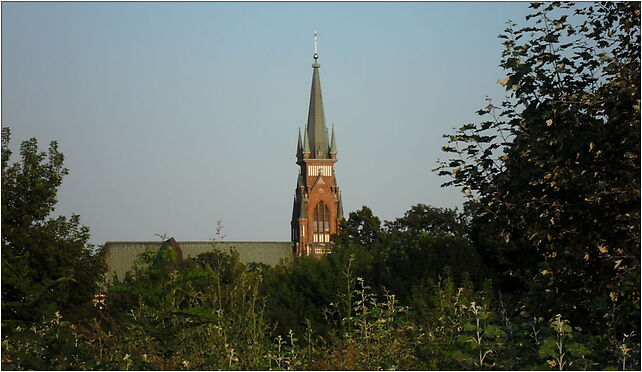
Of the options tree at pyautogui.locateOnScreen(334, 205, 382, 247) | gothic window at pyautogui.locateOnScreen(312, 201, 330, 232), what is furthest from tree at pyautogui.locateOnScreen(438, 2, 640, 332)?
gothic window at pyautogui.locateOnScreen(312, 201, 330, 232)

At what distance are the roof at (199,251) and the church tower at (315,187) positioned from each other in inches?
182

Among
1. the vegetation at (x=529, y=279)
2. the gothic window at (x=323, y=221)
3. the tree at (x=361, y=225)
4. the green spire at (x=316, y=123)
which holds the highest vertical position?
the green spire at (x=316, y=123)

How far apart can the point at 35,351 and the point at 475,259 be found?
14.8 m

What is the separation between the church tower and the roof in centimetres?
463

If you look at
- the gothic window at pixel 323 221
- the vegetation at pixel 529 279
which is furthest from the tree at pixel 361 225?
the vegetation at pixel 529 279

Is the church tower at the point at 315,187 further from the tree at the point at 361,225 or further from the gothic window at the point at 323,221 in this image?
the tree at the point at 361,225

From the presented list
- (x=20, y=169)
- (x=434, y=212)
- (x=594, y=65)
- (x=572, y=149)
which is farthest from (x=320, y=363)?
(x=434, y=212)

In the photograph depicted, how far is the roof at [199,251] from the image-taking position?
298 feet

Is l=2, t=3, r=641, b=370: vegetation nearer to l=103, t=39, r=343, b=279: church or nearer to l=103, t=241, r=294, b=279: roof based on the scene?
l=103, t=241, r=294, b=279: roof

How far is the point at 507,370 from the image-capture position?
5.88m

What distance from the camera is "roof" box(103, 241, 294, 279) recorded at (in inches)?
3580

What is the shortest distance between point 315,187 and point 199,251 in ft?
65.0

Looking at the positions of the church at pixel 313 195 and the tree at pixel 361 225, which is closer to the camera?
the tree at pixel 361 225

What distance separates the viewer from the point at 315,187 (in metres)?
109
